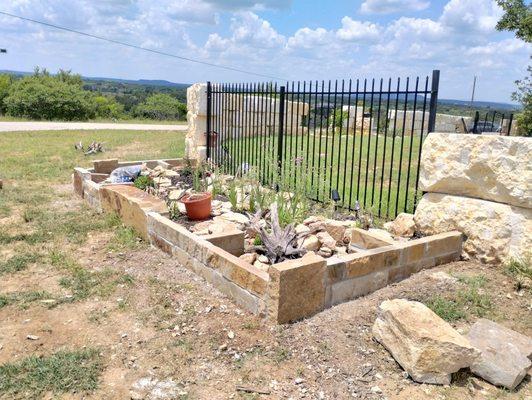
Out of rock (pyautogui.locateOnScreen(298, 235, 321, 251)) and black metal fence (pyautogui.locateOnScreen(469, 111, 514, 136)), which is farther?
black metal fence (pyautogui.locateOnScreen(469, 111, 514, 136))

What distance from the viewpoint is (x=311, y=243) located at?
175 inches

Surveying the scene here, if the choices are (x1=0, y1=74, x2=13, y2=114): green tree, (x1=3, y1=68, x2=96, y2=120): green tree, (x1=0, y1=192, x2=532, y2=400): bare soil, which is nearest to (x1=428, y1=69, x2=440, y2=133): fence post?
(x1=0, y1=192, x2=532, y2=400): bare soil

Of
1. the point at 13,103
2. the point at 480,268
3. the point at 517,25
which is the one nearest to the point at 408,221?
the point at 480,268

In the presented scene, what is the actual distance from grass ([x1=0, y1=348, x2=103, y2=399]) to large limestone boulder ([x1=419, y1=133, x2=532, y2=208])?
3.56 metres

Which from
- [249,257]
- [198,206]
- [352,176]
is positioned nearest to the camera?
[249,257]

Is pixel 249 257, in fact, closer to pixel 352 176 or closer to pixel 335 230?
pixel 335 230

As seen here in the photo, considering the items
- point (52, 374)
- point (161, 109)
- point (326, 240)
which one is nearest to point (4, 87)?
point (161, 109)

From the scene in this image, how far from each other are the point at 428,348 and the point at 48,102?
103ft

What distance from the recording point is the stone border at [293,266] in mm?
3400

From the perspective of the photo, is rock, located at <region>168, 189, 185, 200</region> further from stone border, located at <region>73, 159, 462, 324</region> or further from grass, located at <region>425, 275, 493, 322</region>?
grass, located at <region>425, 275, 493, 322</region>

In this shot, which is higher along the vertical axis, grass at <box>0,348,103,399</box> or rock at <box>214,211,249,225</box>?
rock at <box>214,211,249,225</box>

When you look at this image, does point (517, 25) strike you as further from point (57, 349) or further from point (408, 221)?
point (57, 349)

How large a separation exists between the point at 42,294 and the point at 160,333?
1.32 metres

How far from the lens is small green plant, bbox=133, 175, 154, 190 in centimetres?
688
